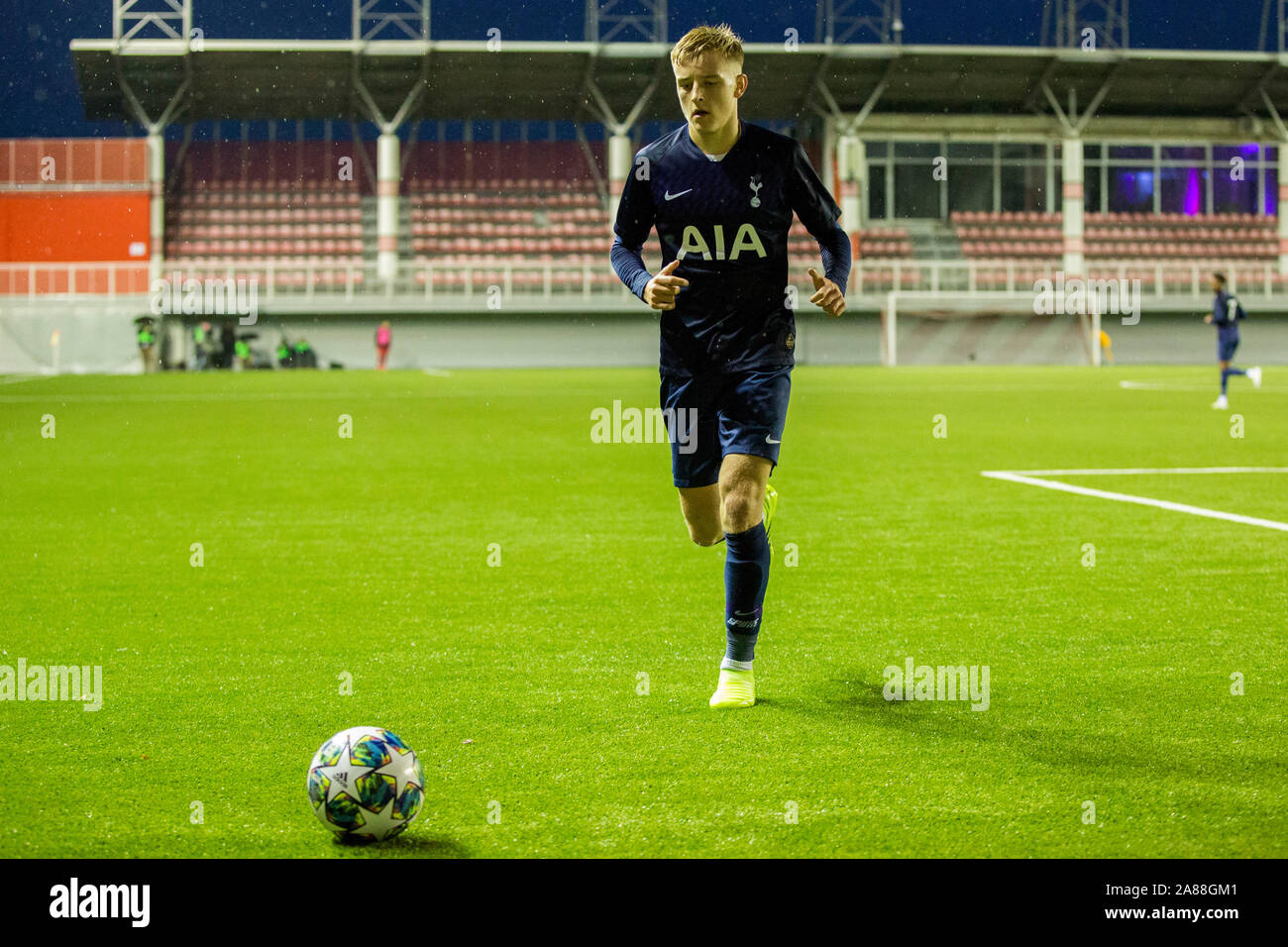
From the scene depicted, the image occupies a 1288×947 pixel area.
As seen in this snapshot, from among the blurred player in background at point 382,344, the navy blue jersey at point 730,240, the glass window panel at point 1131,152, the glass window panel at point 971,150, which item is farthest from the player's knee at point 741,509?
the glass window panel at point 1131,152

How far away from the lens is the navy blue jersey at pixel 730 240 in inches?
208

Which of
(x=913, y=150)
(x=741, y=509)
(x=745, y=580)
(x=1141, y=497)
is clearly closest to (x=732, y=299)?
(x=741, y=509)

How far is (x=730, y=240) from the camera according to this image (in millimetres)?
5297

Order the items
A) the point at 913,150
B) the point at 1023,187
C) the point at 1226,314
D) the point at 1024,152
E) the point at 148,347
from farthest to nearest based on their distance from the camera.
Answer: the point at 1023,187
the point at 1024,152
the point at 913,150
the point at 148,347
the point at 1226,314

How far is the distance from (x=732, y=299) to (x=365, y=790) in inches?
94.5

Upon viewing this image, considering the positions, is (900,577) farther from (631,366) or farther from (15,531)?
(631,366)

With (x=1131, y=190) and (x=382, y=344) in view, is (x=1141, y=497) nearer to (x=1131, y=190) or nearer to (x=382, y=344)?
(x=382, y=344)

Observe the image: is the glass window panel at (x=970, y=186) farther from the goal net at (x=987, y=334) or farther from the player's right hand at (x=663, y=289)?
the player's right hand at (x=663, y=289)

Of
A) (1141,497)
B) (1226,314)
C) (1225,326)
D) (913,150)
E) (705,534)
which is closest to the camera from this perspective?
(705,534)

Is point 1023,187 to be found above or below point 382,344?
above

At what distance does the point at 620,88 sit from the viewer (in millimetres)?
47906

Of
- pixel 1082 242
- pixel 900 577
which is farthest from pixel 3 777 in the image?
pixel 1082 242
